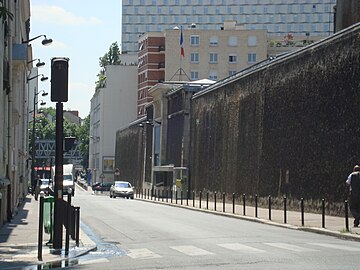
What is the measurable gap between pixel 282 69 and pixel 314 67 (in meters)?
5.38

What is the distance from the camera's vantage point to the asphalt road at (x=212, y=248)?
1523 cm

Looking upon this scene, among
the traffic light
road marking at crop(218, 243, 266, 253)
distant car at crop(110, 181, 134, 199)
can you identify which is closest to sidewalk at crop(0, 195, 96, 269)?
road marking at crop(218, 243, 266, 253)

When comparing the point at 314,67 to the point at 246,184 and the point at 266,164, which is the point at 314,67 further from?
the point at 246,184

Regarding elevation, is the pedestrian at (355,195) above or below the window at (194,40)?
below

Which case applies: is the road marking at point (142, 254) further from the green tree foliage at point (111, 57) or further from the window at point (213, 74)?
the green tree foliage at point (111, 57)

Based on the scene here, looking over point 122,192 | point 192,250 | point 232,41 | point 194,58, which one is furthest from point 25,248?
point 232,41

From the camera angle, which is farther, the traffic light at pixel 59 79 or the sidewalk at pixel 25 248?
the traffic light at pixel 59 79

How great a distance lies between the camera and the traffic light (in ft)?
59.8

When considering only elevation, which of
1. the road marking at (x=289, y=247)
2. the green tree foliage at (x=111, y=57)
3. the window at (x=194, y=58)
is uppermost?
the green tree foliage at (x=111, y=57)

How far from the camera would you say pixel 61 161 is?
18.5 m

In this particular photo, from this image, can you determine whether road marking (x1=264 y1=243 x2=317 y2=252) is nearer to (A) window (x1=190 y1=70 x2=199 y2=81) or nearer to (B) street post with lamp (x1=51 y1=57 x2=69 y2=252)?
(B) street post with lamp (x1=51 y1=57 x2=69 y2=252)

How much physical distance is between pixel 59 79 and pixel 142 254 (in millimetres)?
4284

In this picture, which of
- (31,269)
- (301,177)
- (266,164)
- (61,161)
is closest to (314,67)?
(301,177)

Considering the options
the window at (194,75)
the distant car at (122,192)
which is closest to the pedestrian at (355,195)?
the distant car at (122,192)
